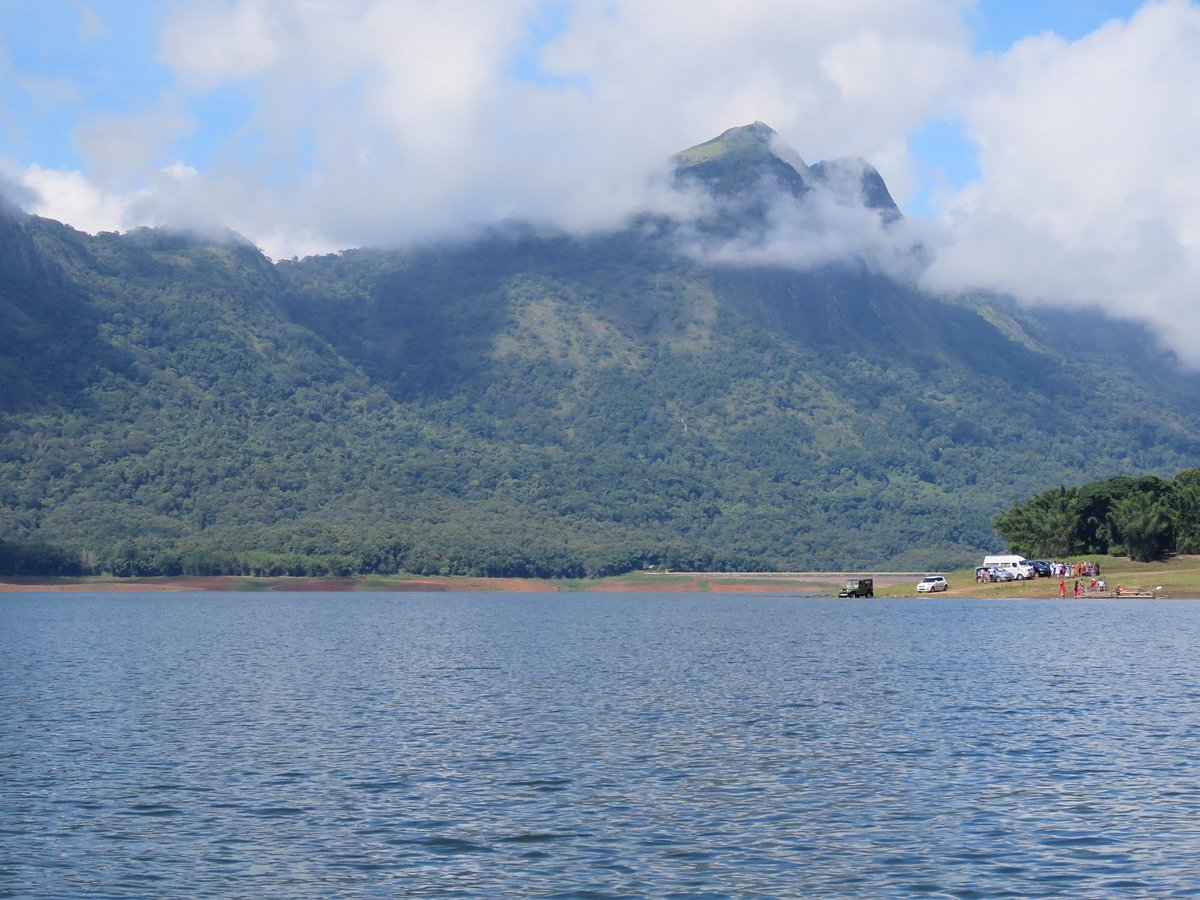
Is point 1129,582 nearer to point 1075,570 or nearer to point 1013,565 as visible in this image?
point 1075,570

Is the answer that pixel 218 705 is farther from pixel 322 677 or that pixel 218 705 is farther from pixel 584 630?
pixel 584 630

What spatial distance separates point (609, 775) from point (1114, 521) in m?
153

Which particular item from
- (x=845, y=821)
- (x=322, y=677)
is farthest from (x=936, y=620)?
(x=845, y=821)

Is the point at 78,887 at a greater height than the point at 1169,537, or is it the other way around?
the point at 1169,537

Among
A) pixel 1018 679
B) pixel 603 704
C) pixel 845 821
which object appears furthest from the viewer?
pixel 1018 679

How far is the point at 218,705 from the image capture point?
5978 centimetres

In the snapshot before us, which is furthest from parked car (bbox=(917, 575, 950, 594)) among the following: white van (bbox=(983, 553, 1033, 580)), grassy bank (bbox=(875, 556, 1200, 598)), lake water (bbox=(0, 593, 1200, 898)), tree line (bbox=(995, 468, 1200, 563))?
lake water (bbox=(0, 593, 1200, 898))

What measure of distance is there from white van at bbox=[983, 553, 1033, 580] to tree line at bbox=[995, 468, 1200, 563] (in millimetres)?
8220

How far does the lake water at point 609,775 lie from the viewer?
1196 inches

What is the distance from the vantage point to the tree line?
170375 millimetres

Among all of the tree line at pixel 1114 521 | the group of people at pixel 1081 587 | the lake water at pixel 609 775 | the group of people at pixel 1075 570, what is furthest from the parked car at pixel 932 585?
the lake water at pixel 609 775

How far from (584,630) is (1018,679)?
5920cm

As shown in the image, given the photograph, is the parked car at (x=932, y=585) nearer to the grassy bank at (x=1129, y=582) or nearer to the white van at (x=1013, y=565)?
the grassy bank at (x=1129, y=582)

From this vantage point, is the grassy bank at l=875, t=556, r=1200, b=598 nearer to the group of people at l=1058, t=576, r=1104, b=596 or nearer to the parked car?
the group of people at l=1058, t=576, r=1104, b=596
